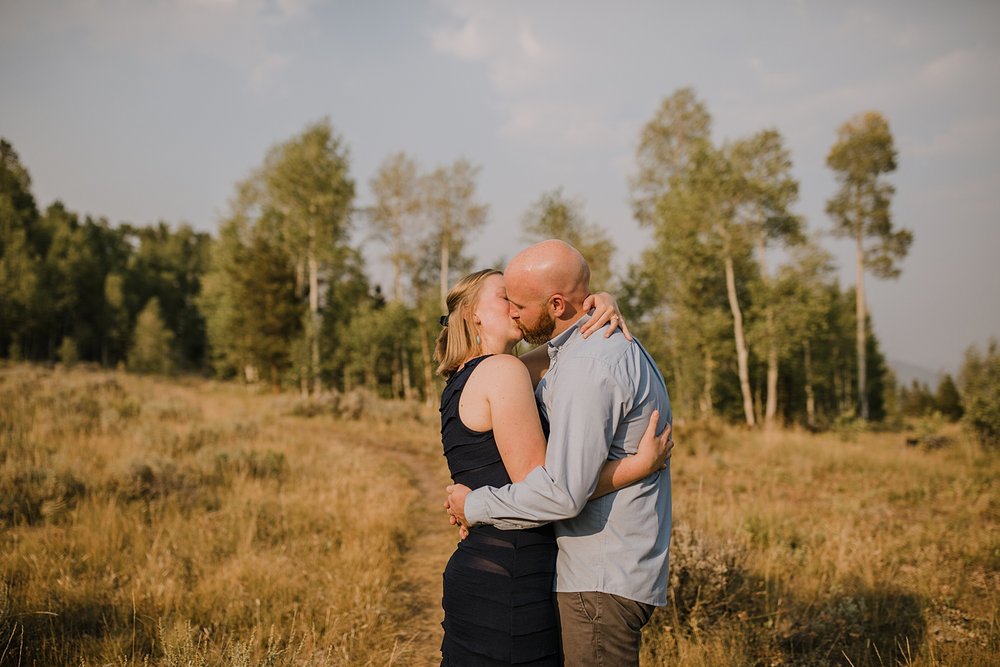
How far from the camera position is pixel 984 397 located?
13.5m

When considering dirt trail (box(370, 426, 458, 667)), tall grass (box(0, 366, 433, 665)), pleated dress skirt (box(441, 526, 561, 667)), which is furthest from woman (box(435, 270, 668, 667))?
dirt trail (box(370, 426, 458, 667))

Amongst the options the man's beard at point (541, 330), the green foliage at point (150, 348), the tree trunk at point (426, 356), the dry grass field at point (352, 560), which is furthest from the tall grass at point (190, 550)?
the green foliage at point (150, 348)

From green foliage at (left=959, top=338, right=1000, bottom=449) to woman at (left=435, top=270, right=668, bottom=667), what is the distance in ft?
53.0

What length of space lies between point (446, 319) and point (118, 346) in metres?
52.4

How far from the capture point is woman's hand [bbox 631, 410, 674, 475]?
1.90 meters

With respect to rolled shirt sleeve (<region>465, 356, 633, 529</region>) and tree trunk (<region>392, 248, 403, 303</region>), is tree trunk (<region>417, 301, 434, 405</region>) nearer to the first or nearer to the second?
tree trunk (<region>392, 248, 403, 303</region>)

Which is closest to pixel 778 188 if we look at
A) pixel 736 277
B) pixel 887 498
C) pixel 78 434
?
pixel 736 277

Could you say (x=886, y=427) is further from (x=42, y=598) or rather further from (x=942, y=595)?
(x=42, y=598)

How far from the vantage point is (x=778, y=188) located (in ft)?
70.2

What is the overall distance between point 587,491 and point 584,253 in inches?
862

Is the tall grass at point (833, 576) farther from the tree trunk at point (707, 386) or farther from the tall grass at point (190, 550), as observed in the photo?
the tree trunk at point (707, 386)

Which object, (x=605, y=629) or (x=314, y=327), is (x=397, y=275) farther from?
(x=605, y=629)

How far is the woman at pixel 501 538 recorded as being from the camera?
1951mm

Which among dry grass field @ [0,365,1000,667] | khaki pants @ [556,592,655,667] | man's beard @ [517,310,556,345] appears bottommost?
dry grass field @ [0,365,1000,667]
